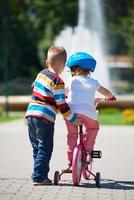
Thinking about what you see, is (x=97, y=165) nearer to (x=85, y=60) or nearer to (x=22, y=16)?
(x=85, y=60)

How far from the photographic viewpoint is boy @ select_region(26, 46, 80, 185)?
730 cm

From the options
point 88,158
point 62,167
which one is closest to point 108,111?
point 62,167

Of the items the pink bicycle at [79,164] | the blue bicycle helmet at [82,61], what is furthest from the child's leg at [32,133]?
the blue bicycle helmet at [82,61]

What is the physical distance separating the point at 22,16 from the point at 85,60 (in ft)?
180

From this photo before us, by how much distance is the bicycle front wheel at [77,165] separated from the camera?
23.6 feet

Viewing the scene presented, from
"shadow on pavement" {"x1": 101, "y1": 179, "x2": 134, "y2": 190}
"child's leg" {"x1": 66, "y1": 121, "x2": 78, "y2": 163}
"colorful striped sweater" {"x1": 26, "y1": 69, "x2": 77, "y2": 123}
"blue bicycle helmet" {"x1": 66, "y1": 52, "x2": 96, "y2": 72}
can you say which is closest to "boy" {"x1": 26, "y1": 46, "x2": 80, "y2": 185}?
"colorful striped sweater" {"x1": 26, "y1": 69, "x2": 77, "y2": 123}

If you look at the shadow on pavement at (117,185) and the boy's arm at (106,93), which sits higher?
the boy's arm at (106,93)

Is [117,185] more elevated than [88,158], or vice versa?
[88,158]

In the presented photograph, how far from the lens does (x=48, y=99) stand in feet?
24.2

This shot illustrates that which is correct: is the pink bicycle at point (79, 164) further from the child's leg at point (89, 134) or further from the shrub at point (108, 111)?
the shrub at point (108, 111)

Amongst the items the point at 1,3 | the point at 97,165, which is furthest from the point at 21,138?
the point at 1,3

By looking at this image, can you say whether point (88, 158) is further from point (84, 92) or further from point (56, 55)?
point (56, 55)

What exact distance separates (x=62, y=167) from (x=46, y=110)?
1786 mm

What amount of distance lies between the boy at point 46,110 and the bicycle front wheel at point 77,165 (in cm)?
28
